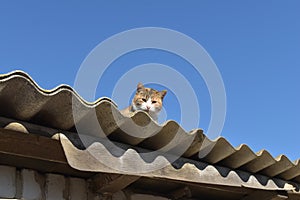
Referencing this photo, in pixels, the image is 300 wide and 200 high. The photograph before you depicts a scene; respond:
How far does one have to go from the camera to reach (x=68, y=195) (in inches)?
93.6

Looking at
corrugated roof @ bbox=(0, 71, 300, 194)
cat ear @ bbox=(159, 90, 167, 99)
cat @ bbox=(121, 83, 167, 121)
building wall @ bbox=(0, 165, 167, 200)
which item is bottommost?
building wall @ bbox=(0, 165, 167, 200)

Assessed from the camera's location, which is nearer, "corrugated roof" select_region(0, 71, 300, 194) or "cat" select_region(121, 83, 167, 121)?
"corrugated roof" select_region(0, 71, 300, 194)

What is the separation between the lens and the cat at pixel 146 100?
5434mm

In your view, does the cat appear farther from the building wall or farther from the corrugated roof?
the building wall

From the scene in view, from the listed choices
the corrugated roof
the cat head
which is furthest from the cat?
the corrugated roof

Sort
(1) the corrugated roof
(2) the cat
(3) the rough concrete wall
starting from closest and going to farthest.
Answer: (1) the corrugated roof
(3) the rough concrete wall
(2) the cat

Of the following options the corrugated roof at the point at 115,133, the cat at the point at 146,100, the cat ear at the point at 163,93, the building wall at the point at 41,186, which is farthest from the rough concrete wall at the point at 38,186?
the cat ear at the point at 163,93

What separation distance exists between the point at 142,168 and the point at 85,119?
0.39 meters

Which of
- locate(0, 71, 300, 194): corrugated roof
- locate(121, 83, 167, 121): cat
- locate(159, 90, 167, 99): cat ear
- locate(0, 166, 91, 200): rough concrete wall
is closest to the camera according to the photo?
locate(0, 71, 300, 194): corrugated roof

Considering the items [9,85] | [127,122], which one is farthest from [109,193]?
[9,85]

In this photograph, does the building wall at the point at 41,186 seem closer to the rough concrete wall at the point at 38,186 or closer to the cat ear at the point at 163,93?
the rough concrete wall at the point at 38,186

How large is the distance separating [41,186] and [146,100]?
3359 millimetres

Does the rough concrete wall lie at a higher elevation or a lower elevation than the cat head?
lower

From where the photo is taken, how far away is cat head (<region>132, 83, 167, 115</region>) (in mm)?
5438
